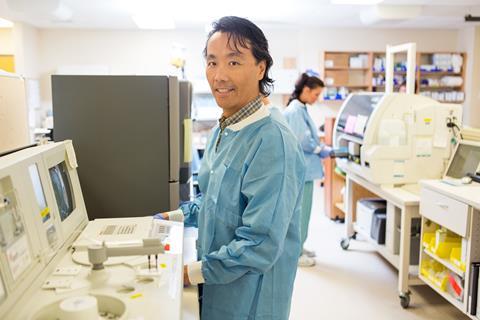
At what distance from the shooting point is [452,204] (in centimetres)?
246

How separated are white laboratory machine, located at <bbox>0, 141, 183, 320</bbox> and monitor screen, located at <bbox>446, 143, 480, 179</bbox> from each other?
2204 millimetres

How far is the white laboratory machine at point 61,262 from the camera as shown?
38.4 inches

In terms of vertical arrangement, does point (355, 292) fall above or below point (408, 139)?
below

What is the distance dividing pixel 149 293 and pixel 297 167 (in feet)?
1.86

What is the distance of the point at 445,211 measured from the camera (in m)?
2.52

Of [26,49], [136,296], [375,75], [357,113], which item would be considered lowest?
[136,296]

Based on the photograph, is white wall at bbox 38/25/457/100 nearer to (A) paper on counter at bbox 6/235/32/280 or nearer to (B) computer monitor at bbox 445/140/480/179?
(B) computer monitor at bbox 445/140/480/179

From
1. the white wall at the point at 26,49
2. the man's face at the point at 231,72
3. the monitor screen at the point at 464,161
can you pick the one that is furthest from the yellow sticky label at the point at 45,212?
the white wall at the point at 26,49

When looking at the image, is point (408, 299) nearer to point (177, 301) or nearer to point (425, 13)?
point (177, 301)

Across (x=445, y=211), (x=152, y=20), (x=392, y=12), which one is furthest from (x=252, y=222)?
(x=152, y=20)

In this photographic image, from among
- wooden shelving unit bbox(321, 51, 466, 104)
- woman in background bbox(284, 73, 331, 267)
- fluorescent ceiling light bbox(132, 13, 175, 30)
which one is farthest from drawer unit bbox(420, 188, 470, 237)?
wooden shelving unit bbox(321, 51, 466, 104)

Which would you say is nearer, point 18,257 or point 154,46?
point 18,257

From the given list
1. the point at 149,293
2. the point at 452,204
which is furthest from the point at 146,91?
the point at 452,204

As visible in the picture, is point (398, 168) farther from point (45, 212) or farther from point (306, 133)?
point (45, 212)
